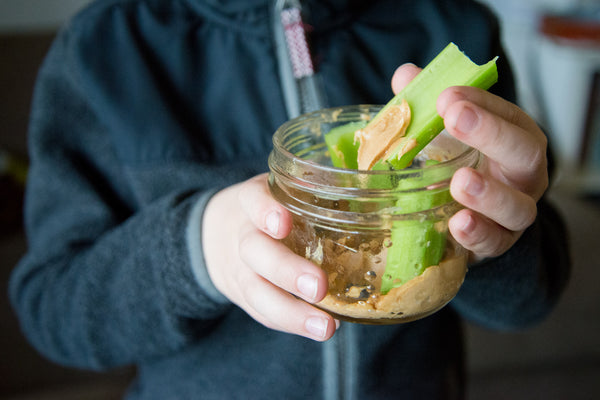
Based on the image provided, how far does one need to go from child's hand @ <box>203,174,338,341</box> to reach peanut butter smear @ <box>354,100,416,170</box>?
0.07 metres

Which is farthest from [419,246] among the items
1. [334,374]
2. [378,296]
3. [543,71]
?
[543,71]

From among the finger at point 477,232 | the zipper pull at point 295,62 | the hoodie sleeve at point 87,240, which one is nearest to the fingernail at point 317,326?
the finger at point 477,232

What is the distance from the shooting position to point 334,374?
1.96 ft

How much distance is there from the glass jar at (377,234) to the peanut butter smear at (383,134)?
0.02 m

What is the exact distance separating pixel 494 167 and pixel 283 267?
0.54 ft

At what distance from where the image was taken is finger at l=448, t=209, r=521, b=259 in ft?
1.01

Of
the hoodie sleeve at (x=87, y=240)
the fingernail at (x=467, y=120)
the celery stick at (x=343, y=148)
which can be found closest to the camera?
the fingernail at (x=467, y=120)

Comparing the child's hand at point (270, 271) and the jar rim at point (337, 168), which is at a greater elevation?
the jar rim at point (337, 168)

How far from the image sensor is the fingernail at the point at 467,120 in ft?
0.89

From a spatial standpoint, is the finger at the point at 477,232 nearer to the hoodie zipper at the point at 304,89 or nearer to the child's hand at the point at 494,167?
the child's hand at the point at 494,167

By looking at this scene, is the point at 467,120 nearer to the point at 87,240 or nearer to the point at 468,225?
the point at 468,225

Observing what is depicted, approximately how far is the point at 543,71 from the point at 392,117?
1925 mm

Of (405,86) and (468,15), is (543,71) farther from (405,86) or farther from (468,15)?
(405,86)

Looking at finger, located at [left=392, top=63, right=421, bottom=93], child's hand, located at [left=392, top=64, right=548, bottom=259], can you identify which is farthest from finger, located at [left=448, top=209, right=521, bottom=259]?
finger, located at [left=392, top=63, right=421, bottom=93]
